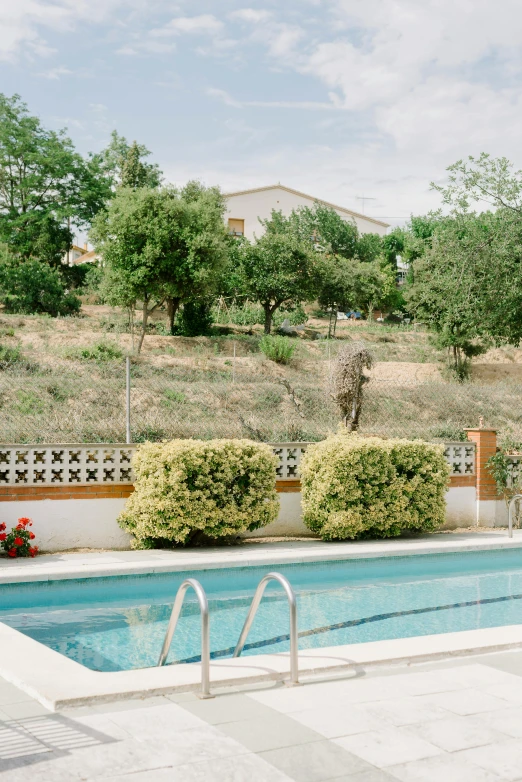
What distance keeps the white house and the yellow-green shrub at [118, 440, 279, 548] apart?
167 ft

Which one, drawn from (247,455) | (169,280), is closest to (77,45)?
(247,455)

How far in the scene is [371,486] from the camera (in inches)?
459

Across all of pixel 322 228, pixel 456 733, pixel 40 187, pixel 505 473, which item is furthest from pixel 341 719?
pixel 322 228

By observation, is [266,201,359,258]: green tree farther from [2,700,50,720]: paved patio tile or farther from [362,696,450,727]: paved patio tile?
[2,700,50,720]: paved patio tile

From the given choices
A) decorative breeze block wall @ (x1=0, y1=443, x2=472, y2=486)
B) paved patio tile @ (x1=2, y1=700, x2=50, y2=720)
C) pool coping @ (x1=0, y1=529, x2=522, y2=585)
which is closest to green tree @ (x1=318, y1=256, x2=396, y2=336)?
pool coping @ (x1=0, y1=529, x2=522, y2=585)

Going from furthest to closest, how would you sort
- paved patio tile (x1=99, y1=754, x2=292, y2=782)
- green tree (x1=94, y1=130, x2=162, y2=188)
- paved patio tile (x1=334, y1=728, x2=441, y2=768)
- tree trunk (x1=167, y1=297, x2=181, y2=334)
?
green tree (x1=94, y1=130, x2=162, y2=188), tree trunk (x1=167, y1=297, x2=181, y2=334), paved patio tile (x1=334, y1=728, x2=441, y2=768), paved patio tile (x1=99, y1=754, x2=292, y2=782)

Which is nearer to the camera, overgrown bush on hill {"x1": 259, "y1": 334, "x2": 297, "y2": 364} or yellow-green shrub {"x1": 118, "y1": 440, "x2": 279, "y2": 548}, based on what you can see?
yellow-green shrub {"x1": 118, "y1": 440, "x2": 279, "y2": 548}

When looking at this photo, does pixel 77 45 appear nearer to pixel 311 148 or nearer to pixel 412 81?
pixel 412 81

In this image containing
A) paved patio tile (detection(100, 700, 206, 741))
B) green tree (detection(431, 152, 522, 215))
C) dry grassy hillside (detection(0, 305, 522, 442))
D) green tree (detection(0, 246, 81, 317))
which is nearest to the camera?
paved patio tile (detection(100, 700, 206, 741))

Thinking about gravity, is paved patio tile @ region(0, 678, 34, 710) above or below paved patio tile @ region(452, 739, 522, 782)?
below

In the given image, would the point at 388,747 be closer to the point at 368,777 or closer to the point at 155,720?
the point at 368,777

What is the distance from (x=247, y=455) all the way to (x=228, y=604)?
2.78 m

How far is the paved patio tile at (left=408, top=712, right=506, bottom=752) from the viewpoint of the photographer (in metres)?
3.89

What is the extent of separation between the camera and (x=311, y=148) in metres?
30.0
